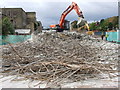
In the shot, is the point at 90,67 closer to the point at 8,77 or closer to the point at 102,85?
the point at 102,85

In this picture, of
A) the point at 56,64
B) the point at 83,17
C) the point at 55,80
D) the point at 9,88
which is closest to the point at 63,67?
the point at 56,64

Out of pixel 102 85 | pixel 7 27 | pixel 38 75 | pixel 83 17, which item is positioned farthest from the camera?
pixel 7 27

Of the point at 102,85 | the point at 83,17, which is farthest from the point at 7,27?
the point at 102,85

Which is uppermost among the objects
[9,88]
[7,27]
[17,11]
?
[17,11]

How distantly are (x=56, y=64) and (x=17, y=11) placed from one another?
90.3 feet

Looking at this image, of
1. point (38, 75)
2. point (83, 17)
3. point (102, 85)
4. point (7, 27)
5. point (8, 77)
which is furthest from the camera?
point (7, 27)

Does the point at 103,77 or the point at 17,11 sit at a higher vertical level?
the point at 17,11

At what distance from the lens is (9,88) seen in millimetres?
2184

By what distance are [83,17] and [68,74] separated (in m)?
11.1

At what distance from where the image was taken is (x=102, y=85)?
2.17 metres

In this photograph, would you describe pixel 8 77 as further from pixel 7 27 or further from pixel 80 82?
pixel 7 27

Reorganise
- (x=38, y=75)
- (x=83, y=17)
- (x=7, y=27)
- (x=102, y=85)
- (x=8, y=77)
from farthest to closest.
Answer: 1. (x=7, y=27)
2. (x=83, y=17)
3. (x=8, y=77)
4. (x=38, y=75)
5. (x=102, y=85)

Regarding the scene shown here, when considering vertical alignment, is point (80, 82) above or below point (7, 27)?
below

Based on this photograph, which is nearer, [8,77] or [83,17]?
[8,77]
